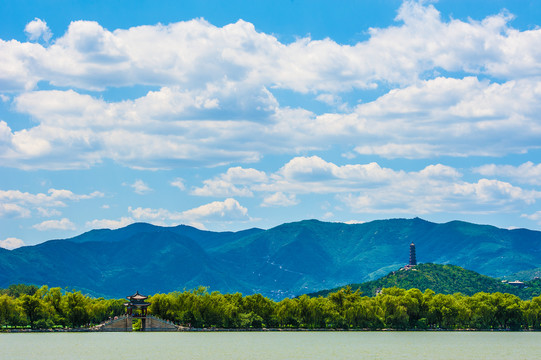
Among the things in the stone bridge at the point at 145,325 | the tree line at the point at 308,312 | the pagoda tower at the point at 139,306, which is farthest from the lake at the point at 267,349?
the pagoda tower at the point at 139,306

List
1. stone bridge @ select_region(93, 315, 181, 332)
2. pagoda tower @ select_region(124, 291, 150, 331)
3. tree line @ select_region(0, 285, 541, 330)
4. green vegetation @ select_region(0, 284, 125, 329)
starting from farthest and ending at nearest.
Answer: pagoda tower @ select_region(124, 291, 150, 331)
stone bridge @ select_region(93, 315, 181, 332)
tree line @ select_region(0, 285, 541, 330)
green vegetation @ select_region(0, 284, 125, 329)

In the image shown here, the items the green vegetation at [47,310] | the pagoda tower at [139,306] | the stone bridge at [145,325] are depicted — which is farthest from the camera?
the pagoda tower at [139,306]

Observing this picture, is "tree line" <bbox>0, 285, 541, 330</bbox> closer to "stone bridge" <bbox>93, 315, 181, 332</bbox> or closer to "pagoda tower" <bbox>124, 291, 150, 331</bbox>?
"pagoda tower" <bbox>124, 291, 150, 331</bbox>

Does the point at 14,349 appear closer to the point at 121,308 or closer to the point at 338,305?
the point at 338,305

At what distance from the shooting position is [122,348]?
310 feet

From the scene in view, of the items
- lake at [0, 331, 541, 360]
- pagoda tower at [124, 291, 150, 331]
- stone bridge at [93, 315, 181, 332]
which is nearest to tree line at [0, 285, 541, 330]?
pagoda tower at [124, 291, 150, 331]

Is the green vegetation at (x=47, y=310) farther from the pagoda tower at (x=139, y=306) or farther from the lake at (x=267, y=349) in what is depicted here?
the lake at (x=267, y=349)

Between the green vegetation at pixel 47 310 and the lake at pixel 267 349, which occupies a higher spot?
the green vegetation at pixel 47 310

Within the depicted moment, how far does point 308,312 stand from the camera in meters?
151

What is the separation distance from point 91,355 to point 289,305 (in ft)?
244

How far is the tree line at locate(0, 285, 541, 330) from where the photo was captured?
472 feet

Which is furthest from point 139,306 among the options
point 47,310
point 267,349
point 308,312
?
point 267,349

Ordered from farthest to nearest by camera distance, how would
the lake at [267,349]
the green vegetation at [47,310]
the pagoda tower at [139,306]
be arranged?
the pagoda tower at [139,306] → the green vegetation at [47,310] → the lake at [267,349]

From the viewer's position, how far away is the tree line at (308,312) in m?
144
